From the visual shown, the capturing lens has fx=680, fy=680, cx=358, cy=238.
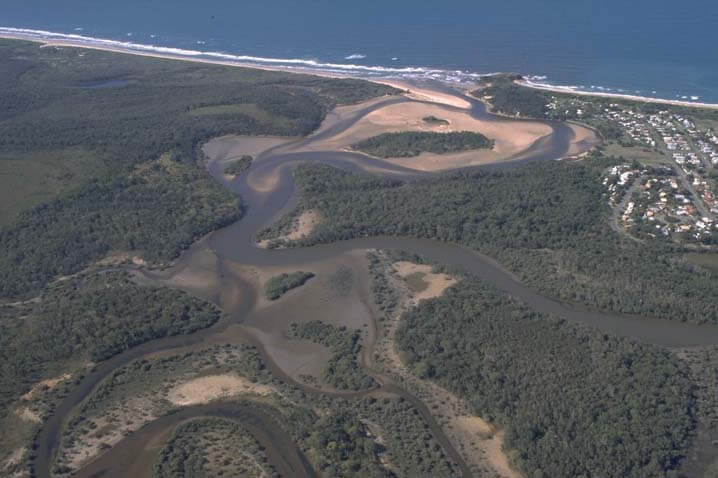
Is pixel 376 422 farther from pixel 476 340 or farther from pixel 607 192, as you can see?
pixel 607 192

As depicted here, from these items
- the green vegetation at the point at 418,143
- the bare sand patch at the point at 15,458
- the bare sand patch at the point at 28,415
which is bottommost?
the bare sand patch at the point at 15,458

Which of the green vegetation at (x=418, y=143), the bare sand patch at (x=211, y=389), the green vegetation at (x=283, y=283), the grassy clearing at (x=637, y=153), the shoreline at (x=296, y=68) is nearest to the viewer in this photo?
the bare sand patch at (x=211, y=389)

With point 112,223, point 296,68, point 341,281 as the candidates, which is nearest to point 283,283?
point 341,281

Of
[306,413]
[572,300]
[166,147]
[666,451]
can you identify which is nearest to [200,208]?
[166,147]

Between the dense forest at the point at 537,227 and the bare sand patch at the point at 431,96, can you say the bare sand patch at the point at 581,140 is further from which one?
the bare sand patch at the point at 431,96

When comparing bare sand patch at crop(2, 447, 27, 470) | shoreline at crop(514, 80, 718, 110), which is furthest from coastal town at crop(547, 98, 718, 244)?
bare sand patch at crop(2, 447, 27, 470)

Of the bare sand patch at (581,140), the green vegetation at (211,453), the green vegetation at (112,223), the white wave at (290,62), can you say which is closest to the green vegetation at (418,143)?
the bare sand patch at (581,140)
